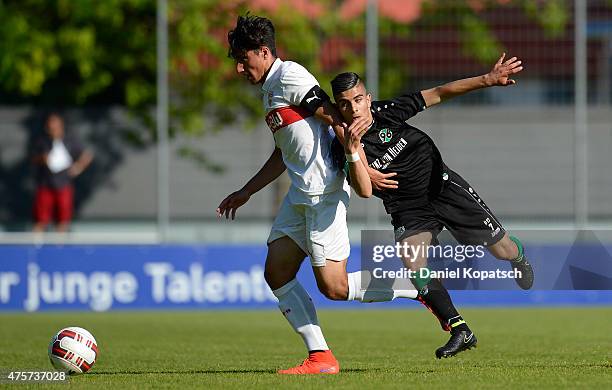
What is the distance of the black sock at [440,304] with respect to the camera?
8055 mm

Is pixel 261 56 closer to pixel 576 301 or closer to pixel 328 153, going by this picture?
pixel 328 153

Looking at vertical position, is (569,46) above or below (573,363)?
above

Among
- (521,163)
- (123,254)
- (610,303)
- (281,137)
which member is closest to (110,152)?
(123,254)

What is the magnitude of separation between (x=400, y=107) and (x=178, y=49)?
9623 millimetres

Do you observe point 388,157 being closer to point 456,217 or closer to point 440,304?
point 456,217

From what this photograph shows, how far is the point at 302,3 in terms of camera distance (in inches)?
717

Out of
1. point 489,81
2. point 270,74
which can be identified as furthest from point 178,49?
point 489,81

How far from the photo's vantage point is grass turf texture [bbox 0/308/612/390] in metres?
7.56

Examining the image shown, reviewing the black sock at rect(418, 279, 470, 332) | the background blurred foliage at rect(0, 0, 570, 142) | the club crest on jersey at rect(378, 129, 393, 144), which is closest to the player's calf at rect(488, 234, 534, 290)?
the black sock at rect(418, 279, 470, 332)

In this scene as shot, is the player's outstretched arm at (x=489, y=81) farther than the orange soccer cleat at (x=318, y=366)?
No

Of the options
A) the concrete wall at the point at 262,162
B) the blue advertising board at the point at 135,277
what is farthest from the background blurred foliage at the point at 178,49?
the blue advertising board at the point at 135,277

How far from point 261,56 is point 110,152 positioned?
10.7 metres

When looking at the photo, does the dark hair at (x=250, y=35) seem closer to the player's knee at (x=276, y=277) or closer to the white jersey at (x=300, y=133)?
the white jersey at (x=300, y=133)

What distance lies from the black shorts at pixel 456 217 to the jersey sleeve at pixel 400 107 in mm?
599
